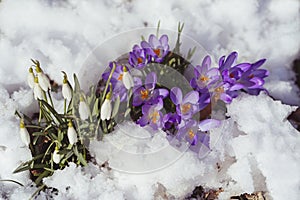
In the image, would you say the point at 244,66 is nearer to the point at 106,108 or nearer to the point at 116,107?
the point at 116,107

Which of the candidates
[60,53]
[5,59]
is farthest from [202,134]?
[5,59]

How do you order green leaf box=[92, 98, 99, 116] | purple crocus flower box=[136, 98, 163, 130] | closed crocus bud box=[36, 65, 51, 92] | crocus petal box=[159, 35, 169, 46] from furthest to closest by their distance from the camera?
crocus petal box=[159, 35, 169, 46]
purple crocus flower box=[136, 98, 163, 130]
green leaf box=[92, 98, 99, 116]
closed crocus bud box=[36, 65, 51, 92]

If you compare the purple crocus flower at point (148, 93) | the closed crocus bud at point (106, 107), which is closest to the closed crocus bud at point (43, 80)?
the closed crocus bud at point (106, 107)

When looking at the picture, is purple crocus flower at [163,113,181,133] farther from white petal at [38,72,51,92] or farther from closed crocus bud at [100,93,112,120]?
white petal at [38,72,51,92]

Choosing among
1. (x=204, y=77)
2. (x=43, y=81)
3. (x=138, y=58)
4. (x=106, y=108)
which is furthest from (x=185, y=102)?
(x=43, y=81)

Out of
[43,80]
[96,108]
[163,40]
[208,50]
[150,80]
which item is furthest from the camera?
[208,50]

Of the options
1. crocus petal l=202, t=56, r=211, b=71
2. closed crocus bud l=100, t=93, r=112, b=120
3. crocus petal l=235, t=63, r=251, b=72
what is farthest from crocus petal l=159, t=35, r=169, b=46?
closed crocus bud l=100, t=93, r=112, b=120

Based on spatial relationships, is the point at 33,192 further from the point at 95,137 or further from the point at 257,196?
the point at 257,196

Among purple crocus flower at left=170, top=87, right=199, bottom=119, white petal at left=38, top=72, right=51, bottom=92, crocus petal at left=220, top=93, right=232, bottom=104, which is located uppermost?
crocus petal at left=220, top=93, right=232, bottom=104
